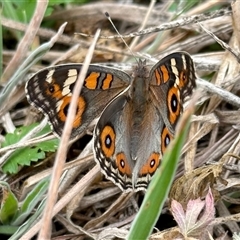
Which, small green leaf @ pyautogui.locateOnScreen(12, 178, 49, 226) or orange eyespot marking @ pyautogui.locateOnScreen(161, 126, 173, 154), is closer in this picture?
orange eyespot marking @ pyautogui.locateOnScreen(161, 126, 173, 154)

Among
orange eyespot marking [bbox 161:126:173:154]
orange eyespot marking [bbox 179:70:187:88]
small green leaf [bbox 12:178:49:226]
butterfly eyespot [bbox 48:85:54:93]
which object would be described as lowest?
small green leaf [bbox 12:178:49:226]

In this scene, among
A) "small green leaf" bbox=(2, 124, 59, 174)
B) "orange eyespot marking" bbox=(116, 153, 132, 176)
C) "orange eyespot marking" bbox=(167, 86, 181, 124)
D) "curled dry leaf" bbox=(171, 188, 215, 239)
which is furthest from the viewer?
"small green leaf" bbox=(2, 124, 59, 174)

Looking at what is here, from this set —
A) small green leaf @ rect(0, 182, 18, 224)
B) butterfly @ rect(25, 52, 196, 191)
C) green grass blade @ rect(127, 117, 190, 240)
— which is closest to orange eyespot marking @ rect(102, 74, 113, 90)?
butterfly @ rect(25, 52, 196, 191)

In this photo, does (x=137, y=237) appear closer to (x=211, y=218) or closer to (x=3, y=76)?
(x=211, y=218)

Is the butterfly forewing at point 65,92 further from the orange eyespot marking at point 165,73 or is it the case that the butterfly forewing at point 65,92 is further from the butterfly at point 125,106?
the orange eyespot marking at point 165,73

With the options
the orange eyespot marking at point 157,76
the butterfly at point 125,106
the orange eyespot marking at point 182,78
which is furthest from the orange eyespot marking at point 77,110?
the orange eyespot marking at point 182,78

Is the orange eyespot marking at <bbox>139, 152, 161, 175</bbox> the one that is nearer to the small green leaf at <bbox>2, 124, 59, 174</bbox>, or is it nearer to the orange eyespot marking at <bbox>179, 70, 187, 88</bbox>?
the orange eyespot marking at <bbox>179, 70, 187, 88</bbox>

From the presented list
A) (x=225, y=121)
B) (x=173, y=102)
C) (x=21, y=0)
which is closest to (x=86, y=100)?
(x=173, y=102)
